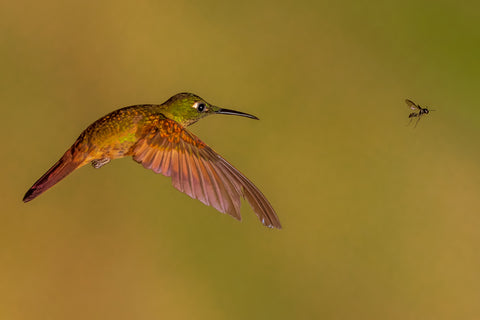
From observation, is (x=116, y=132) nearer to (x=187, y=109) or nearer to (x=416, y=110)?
(x=187, y=109)

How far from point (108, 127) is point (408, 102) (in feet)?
1.48

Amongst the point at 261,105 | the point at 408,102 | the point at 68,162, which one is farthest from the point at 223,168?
the point at 261,105

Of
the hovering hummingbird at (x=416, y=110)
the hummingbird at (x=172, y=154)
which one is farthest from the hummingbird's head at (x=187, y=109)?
the hovering hummingbird at (x=416, y=110)

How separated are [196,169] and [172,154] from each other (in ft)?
0.09

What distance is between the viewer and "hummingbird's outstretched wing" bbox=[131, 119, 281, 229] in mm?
416

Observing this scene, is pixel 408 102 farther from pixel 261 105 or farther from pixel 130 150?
pixel 130 150

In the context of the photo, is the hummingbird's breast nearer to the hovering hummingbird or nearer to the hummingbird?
the hummingbird

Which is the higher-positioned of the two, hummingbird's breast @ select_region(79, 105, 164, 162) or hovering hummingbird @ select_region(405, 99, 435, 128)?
hovering hummingbird @ select_region(405, 99, 435, 128)

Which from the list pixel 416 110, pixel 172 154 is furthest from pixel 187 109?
pixel 416 110

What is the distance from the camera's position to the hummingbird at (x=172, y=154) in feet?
1.37

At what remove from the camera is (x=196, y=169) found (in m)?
0.45

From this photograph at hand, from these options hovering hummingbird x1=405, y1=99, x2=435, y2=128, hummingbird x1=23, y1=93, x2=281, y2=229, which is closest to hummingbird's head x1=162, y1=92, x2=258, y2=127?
hummingbird x1=23, y1=93, x2=281, y2=229

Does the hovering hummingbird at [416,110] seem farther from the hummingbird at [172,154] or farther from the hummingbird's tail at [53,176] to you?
the hummingbird's tail at [53,176]

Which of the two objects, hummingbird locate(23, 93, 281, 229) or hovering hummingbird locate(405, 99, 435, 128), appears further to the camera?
hovering hummingbird locate(405, 99, 435, 128)
